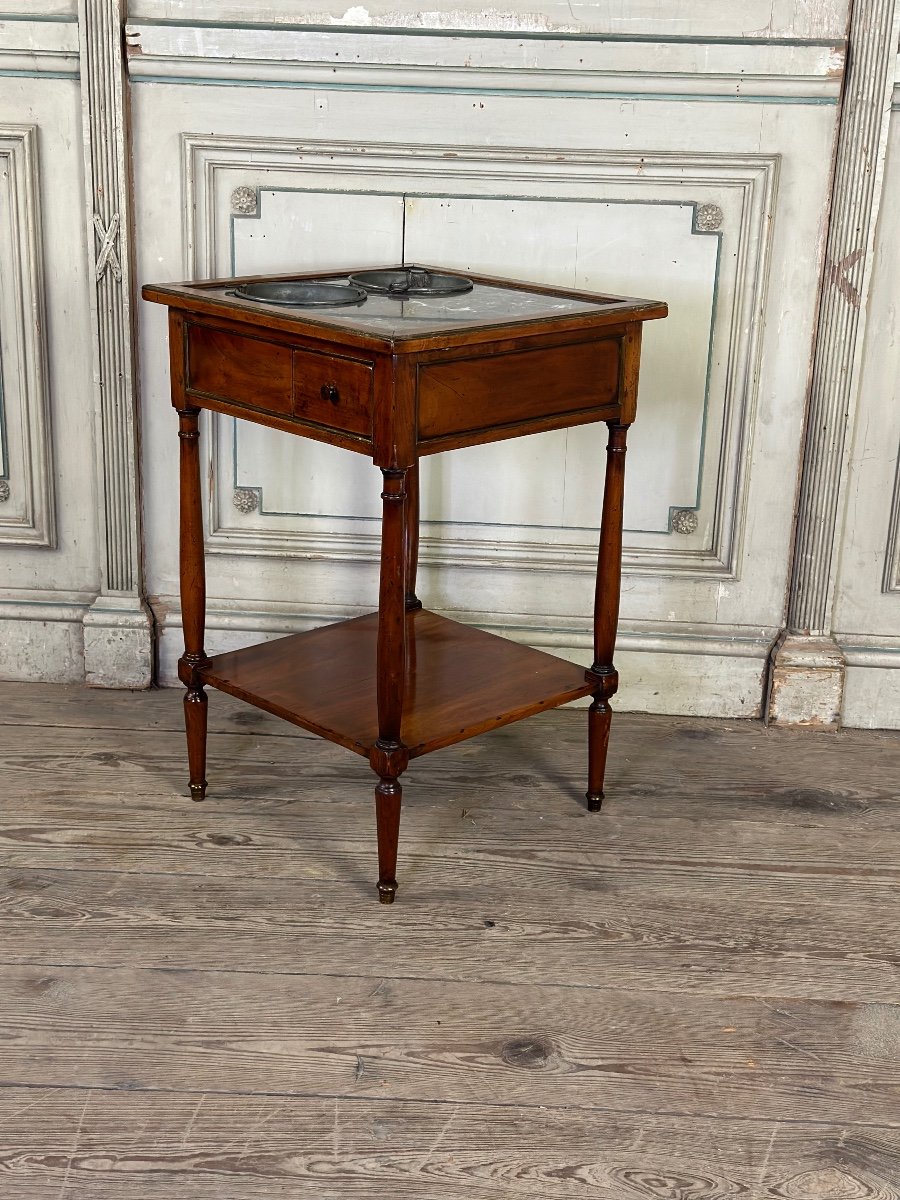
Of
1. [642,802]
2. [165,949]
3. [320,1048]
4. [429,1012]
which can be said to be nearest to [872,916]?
[642,802]

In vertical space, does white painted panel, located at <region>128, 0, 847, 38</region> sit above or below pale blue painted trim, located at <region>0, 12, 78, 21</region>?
above

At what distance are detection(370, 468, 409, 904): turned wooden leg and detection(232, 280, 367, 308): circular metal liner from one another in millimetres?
324

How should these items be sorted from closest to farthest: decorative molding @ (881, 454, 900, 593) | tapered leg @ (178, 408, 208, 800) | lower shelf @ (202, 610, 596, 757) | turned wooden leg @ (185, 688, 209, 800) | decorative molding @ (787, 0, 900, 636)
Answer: lower shelf @ (202, 610, 596, 757), tapered leg @ (178, 408, 208, 800), turned wooden leg @ (185, 688, 209, 800), decorative molding @ (787, 0, 900, 636), decorative molding @ (881, 454, 900, 593)

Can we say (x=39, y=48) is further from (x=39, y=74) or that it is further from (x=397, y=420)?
(x=397, y=420)

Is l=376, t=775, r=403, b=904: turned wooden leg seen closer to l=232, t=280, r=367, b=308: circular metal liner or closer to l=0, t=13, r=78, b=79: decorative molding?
l=232, t=280, r=367, b=308: circular metal liner

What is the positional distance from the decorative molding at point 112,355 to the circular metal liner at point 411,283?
0.64m

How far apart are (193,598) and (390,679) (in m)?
0.57

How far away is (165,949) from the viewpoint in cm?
226

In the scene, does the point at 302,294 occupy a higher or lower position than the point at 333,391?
higher

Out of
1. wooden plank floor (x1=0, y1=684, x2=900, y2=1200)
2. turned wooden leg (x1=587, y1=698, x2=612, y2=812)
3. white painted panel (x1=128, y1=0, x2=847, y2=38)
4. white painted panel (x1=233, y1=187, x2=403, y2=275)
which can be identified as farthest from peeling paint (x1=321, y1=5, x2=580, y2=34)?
wooden plank floor (x1=0, y1=684, x2=900, y2=1200)

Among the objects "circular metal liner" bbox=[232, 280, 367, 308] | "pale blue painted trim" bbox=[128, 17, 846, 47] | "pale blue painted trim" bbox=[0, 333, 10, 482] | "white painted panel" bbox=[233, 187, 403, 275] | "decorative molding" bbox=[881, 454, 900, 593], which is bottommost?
"decorative molding" bbox=[881, 454, 900, 593]

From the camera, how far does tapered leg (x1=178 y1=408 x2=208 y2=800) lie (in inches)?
102

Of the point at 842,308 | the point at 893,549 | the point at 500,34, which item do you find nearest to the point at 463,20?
the point at 500,34

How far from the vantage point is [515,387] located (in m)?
2.30
